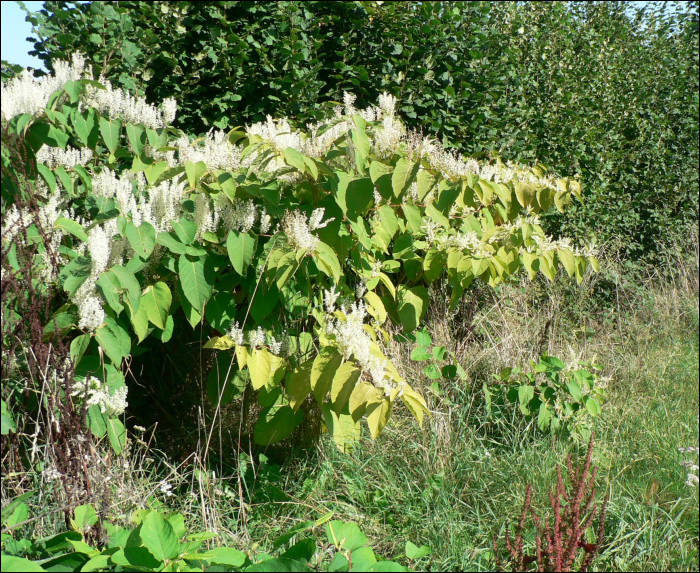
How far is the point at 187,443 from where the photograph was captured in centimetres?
305

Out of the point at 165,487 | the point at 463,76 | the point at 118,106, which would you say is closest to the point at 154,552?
the point at 165,487

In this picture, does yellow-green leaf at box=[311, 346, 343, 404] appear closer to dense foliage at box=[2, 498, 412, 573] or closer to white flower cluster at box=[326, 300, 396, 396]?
white flower cluster at box=[326, 300, 396, 396]

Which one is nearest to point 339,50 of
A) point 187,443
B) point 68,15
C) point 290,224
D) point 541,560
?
point 68,15

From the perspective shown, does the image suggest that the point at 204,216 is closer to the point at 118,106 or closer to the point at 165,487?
the point at 118,106

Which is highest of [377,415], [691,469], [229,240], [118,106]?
[118,106]

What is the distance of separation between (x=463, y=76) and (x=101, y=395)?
368 cm

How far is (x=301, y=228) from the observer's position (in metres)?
2.32

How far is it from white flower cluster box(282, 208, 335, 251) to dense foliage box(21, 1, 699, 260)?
6.62 ft

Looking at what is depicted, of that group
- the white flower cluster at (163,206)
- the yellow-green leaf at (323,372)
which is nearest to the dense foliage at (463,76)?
the white flower cluster at (163,206)

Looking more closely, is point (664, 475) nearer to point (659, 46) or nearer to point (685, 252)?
point (685, 252)

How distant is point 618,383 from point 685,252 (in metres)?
3.02

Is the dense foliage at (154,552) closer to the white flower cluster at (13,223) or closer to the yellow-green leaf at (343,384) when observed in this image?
the yellow-green leaf at (343,384)

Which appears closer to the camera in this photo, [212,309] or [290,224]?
[290,224]

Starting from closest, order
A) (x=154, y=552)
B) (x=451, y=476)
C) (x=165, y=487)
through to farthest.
A: 1. (x=154, y=552)
2. (x=165, y=487)
3. (x=451, y=476)
